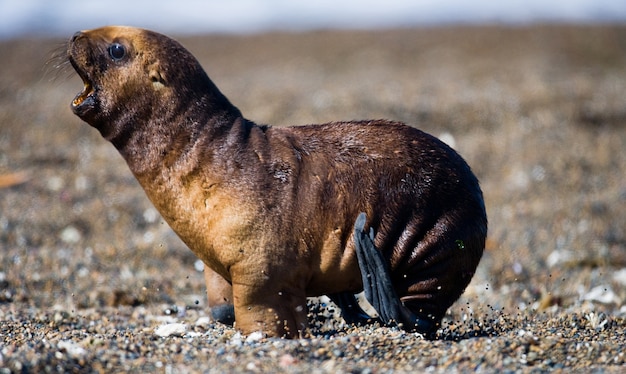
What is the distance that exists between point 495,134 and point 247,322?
9.03 meters

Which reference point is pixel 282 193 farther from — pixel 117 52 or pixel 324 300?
pixel 324 300

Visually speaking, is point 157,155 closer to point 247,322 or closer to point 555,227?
point 247,322

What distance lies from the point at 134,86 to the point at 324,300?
2.58 metres

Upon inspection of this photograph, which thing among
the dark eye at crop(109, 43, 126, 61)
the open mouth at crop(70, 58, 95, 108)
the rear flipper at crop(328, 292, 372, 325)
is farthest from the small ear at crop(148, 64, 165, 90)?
the rear flipper at crop(328, 292, 372, 325)

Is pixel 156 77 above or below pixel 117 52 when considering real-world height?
below

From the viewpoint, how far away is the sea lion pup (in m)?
4.66

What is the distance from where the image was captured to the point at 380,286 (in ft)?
15.3

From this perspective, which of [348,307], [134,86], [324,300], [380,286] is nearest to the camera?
[380,286]

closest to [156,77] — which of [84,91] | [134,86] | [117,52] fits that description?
[134,86]

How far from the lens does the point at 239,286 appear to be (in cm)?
466

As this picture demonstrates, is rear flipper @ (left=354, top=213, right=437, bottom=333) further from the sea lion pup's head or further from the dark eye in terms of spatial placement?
the dark eye

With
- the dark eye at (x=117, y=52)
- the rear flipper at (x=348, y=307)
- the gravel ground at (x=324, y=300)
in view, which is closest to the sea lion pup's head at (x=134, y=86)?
the dark eye at (x=117, y=52)

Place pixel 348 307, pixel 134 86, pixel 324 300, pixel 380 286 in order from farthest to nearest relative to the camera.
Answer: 1. pixel 324 300
2. pixel 348 307
3. pixel 134 86
4. pixel 380 286

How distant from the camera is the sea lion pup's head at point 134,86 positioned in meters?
4.91
